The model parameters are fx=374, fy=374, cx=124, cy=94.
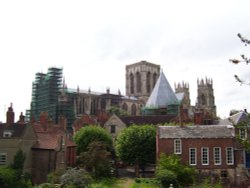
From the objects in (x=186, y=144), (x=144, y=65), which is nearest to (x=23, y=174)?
(x=186, y=144)

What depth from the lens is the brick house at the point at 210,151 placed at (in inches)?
1650

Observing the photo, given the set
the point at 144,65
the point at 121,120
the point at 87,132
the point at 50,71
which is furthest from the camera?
the point at 144,65

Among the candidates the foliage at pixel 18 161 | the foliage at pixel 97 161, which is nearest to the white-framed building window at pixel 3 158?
the foliage at pixel 18 161

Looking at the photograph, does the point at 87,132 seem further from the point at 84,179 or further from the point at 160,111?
the point at 160,111

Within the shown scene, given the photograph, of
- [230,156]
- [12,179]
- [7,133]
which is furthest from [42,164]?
[230,156]

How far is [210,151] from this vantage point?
42.4m

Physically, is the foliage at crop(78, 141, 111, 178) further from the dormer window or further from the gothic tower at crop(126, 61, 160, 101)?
the gothic tower at crop(126, 61, 160, 101)

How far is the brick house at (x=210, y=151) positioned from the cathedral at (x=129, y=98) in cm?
3446

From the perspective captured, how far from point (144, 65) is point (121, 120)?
75.0 m

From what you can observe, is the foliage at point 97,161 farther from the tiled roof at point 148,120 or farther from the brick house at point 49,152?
the tiled roof at point 148,120

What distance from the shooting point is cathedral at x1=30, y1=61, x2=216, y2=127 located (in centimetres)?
8306

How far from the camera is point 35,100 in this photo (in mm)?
110812

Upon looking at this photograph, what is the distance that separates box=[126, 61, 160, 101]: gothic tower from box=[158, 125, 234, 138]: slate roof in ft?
306

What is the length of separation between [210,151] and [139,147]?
9.95m
